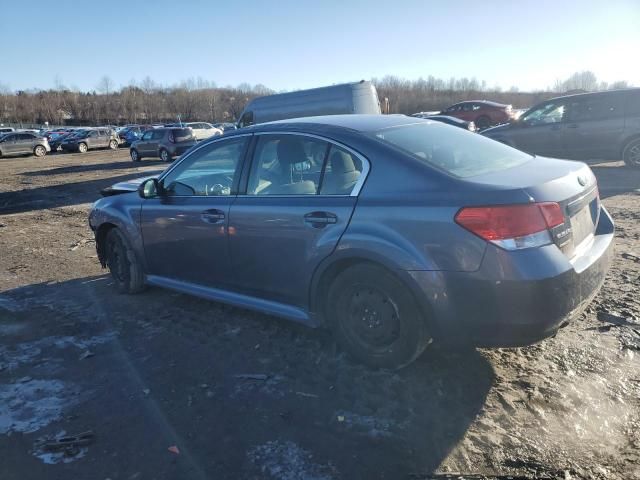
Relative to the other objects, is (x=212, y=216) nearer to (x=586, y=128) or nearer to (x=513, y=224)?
(x=513, y=224)

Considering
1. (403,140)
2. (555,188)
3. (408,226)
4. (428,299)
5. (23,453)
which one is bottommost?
(23,453)

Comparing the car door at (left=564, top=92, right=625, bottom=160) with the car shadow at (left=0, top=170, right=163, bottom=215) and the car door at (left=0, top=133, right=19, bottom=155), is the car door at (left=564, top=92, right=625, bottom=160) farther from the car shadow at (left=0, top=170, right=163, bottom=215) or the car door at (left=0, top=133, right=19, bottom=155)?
the car door at (left=0, top=133, right=19, bottom=155)

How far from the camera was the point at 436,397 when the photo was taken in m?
3.03

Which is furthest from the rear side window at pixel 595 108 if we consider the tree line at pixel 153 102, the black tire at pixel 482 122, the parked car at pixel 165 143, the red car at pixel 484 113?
the tree line at pixel 153 102

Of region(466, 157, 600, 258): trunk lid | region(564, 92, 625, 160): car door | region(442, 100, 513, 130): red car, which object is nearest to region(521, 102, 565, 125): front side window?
region(564, 92, 625, 160): car door

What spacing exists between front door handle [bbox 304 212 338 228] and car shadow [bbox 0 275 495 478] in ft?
3.30

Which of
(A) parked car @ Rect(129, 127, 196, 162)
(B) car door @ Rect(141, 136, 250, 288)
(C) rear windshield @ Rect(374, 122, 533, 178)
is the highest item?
(A) parked car @ Rect(129, 127, 196, 162)

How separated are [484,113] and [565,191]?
2712 cm


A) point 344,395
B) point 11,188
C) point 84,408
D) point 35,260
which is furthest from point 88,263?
point 11,188

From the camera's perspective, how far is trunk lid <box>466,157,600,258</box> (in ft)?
9.30

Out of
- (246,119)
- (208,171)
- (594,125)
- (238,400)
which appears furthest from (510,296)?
(246,119)

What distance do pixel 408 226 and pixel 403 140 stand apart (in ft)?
2.40

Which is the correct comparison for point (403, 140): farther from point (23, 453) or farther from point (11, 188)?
point (11, 188)

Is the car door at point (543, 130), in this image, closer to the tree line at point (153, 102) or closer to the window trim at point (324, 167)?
the window trim at point (324, 167)
